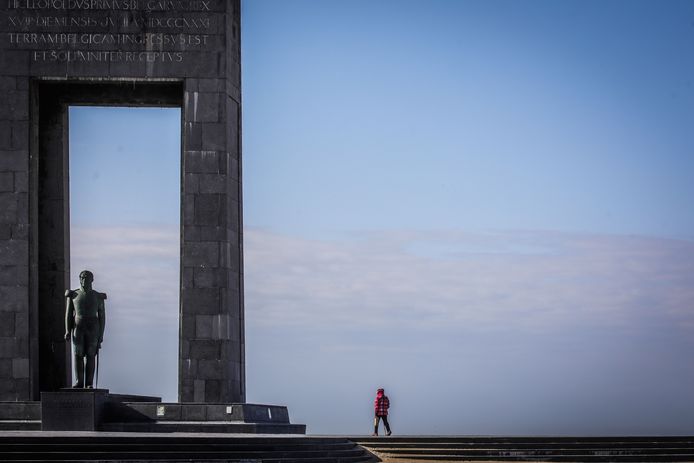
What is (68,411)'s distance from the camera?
32844mm

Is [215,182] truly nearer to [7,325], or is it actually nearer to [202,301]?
[202,301]

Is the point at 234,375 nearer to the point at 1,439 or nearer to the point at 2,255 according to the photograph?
the point at 2,255

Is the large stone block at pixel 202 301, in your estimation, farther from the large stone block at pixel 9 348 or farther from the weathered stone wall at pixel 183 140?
the large stone block at pixel 9 348

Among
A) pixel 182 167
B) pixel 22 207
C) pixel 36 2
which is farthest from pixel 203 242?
pixel 36 2

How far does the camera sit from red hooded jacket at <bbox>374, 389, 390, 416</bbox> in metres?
42.2

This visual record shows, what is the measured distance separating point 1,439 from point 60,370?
10.7 meters

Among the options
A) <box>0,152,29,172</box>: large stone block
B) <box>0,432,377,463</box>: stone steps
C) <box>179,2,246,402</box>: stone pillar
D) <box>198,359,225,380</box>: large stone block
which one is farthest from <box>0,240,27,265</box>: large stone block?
<box>0,432,377,463</box>: stone steps

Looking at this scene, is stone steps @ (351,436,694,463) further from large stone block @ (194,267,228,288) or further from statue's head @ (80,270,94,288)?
statue's head @ (80,270,94,288)

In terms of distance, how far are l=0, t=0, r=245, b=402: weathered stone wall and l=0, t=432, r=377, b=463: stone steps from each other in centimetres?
811

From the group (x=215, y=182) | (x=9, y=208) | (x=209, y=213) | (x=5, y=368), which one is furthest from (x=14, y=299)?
(x=215, y=182)

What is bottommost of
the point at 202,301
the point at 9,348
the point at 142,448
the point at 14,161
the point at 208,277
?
the point at 142,448

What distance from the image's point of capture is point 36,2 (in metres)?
37.7

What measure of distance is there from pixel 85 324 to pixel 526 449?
1119 centimetres

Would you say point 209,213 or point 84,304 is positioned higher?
point 209,213
